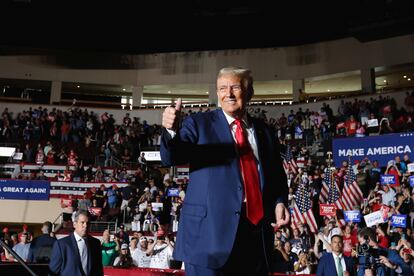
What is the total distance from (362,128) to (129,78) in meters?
18.5

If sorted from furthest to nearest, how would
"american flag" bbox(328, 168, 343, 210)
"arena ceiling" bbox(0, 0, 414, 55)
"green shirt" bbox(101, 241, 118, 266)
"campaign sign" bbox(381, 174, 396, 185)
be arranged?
"arena ceiling" bbox(0, 0, 414, 55)
"american flag" bbox(328, 168, 343, 210)
"campaign sign" bbox(381, 174, 396, 185)
"green shirt" bbox(101, 241, 118, 266)

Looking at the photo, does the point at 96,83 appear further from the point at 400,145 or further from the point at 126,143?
the point at 400,145

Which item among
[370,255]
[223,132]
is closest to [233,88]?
[223,132]

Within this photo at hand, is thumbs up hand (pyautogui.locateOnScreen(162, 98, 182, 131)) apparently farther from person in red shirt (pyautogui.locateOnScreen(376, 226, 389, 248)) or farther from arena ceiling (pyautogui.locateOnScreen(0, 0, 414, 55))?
arena ceiling (pyautogui.locateOnScreen(0, 0, 414, 55))

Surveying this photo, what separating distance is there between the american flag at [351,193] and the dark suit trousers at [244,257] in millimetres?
12135

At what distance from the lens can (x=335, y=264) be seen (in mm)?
7129

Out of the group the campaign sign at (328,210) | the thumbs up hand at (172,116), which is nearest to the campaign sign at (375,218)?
the campaign sign at (328,210)

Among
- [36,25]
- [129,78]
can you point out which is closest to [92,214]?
[129,78]

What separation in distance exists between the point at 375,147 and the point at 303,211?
23.5 feet

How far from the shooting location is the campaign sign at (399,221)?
11.0 meters

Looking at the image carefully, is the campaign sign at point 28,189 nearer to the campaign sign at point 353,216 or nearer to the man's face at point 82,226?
the campaign sign at point 353,216

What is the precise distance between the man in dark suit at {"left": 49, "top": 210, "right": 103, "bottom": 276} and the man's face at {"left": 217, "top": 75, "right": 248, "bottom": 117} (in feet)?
11.6

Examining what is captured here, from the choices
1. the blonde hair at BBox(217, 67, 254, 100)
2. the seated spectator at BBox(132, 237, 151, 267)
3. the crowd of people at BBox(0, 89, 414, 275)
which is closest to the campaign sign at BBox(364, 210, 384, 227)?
the crowd of people at BBox(0, 89, 414, 275)

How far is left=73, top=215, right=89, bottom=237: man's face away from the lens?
603 centimetres
